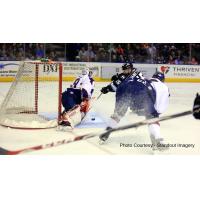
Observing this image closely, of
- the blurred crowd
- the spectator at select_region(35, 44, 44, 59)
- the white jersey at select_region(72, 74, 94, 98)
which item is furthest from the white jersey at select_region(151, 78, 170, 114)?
the spectator at select_region(35, 44, 44, 59)

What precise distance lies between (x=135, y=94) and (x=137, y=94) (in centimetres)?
1

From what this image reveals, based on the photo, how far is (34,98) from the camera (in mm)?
3500

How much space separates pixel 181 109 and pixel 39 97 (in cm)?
99

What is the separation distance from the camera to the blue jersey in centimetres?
308

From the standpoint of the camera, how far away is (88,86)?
3.31 metres

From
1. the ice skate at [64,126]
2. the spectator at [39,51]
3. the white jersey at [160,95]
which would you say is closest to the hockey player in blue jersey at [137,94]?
the white jersey at [160,95]

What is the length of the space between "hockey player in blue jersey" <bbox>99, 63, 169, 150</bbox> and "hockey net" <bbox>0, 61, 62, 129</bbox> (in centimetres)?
36

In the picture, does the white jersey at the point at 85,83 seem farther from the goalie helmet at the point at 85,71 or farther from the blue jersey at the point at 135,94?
the blue jersey at the point at 135,94

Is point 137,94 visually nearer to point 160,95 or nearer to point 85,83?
point 160,95

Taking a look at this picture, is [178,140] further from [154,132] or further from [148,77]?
[148,77]

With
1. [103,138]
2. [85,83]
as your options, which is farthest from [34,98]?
[103,138]

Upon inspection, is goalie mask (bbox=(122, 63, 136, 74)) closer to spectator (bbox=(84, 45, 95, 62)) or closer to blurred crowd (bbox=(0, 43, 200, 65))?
blurred crowd (bbox=(0, 43, 200, 65))

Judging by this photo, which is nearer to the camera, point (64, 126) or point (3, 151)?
point (3, 151)
